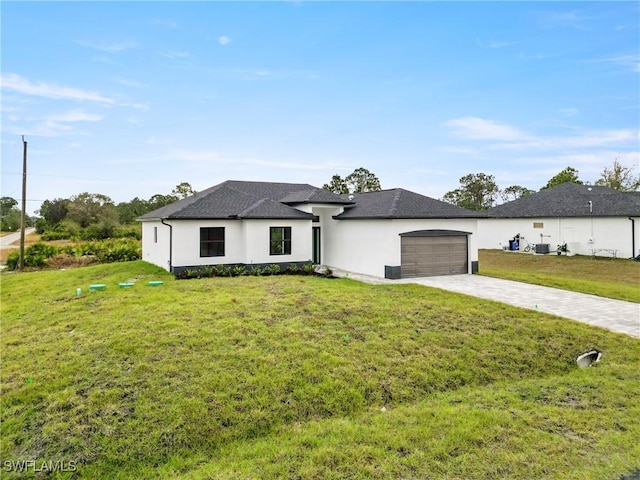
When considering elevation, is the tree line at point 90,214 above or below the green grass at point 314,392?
above

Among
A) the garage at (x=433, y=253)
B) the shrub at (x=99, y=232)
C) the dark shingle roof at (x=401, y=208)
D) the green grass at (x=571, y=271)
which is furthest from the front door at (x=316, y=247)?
the shrub at (x=99, y=232)

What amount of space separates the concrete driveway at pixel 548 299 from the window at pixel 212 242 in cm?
549

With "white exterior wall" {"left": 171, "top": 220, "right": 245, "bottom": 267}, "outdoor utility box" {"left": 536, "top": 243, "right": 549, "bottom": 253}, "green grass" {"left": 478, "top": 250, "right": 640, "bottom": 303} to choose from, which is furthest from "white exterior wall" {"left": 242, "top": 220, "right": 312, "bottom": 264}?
"outdoor utility box" {"left": 536, "top": 243, "right": 549, "bottom": 253}

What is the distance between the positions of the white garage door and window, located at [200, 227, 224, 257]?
Result: 796 centimetres

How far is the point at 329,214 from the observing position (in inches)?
766

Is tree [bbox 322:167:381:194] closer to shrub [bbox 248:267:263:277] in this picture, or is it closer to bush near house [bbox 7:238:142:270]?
bush near house [bbox 7:238:142:270]

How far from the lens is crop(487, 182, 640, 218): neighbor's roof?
25.4 meters

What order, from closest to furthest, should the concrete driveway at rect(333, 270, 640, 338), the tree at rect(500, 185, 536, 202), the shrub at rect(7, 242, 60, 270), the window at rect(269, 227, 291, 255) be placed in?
the concrete driveway at rect(333, 270, 640, 338) → the window at rect(269, 227, 291, 255) → the shrub at rect(7, 242, 60, 270) → the tree at rect(500, 185, 536, 202)

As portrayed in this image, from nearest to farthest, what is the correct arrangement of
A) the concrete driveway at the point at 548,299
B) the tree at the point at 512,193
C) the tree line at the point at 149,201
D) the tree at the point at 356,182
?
the concrete driveway at the point at 548,299 < the tree line at the point at 149,201 < the tree at the point at 356,182 < the tree at the point at 512,193

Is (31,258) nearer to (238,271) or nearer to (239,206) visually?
(239,206)

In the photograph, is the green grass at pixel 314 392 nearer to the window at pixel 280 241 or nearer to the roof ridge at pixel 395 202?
the roof ridge at pixel 395 202

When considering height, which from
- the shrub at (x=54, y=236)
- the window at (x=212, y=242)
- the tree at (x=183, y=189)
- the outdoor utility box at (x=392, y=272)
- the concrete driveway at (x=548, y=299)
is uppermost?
the tree at (x=183, y=189)

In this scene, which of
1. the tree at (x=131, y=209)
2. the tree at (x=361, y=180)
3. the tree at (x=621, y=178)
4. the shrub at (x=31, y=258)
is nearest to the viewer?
the shrub at (x=31, y=258)

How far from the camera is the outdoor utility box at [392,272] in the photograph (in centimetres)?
1571
